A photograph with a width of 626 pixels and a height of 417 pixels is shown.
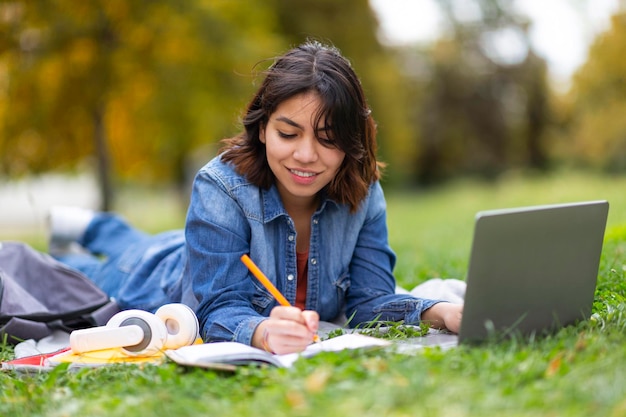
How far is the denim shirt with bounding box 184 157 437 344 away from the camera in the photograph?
9.03 feet

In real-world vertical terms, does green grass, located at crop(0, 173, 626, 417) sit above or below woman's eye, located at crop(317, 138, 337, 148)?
below

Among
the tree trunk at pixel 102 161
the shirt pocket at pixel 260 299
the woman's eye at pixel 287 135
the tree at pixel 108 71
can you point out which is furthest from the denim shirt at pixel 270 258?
the tree trunk at pixel 102 161

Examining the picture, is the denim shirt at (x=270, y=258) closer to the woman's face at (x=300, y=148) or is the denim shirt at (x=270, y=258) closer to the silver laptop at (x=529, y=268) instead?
the woman's face at (x=300, y=148)

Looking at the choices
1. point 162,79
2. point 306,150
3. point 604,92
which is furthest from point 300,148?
point 604,92

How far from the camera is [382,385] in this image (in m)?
1.83

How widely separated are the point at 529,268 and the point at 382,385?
67 cm

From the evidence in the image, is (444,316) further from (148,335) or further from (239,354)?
(148,335)

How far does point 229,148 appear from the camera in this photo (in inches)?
122

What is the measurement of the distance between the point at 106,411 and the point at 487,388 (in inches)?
38.0

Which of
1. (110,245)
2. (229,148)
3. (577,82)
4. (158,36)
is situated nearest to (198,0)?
(158,36)

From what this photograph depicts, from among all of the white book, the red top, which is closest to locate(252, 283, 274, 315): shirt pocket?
the red top

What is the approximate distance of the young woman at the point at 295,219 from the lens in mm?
2729

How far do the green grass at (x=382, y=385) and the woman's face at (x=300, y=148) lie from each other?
0.81 m

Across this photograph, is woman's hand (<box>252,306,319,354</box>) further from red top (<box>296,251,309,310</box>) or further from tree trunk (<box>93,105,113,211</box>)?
tree trunk (<box>93,105,113,211</box>)
